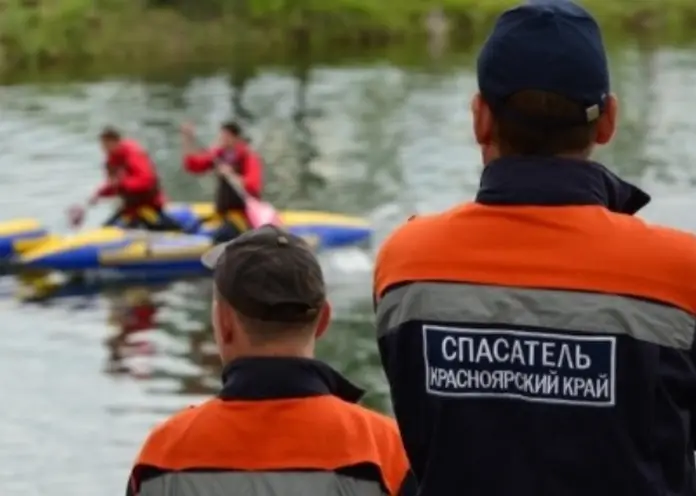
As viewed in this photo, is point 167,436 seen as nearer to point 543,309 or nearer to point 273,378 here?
point 273,378

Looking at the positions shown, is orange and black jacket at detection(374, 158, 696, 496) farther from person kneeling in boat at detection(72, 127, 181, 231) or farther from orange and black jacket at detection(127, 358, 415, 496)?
person kneeling in boat at detection(72, 127, 181, 231)

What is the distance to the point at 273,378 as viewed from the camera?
2740mm

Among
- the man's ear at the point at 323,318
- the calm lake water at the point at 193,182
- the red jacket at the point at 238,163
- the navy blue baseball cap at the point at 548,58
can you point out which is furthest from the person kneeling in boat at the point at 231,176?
the navy blue baseball cap at the point at 548,58

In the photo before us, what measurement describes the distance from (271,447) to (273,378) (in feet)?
0.40

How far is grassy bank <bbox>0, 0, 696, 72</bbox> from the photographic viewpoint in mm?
35969

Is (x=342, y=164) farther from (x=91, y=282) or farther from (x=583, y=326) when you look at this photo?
(x=583, y=326)

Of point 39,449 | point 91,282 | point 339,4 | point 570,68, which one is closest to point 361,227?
point 91,282

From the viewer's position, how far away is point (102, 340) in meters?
13.0

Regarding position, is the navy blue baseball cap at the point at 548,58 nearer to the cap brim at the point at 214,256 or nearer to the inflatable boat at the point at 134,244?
the cap brim at the point at 214,256

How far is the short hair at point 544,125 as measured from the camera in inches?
94.8

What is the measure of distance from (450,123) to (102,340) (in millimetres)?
12861

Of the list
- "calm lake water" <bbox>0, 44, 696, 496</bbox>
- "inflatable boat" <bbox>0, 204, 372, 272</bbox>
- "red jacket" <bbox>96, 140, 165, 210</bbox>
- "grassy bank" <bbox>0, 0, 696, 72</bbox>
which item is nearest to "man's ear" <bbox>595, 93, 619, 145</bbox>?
"calm lake water" <bbox>0, 44, 696, 496</bbox>

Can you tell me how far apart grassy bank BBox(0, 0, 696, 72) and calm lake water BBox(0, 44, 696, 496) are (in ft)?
12.6

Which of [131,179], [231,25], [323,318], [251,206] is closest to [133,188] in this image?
[131,179]
